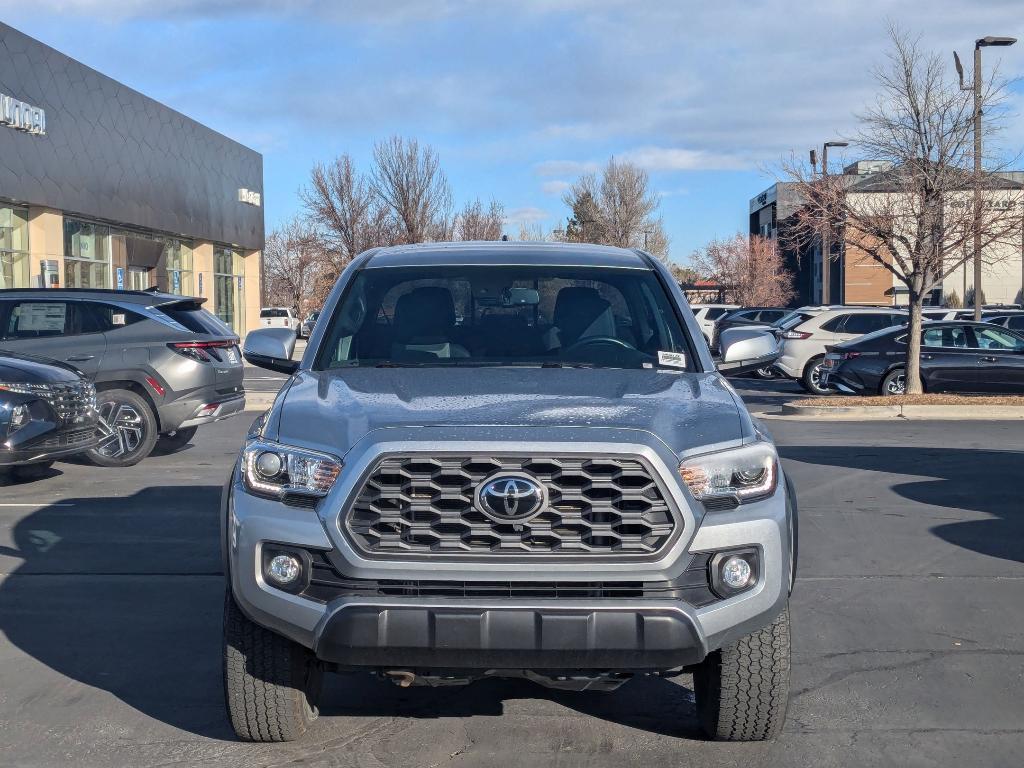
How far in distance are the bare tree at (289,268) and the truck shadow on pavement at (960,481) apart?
5110 centimetres

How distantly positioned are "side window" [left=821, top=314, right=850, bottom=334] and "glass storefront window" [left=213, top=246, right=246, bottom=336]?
27.9 meters

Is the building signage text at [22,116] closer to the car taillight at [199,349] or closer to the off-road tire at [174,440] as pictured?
the off-road tire at [174,440]

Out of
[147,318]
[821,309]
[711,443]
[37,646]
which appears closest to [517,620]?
[711,443]

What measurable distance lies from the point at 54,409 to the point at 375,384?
21.4ft

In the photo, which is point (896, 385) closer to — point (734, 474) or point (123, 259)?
point (734, 474)

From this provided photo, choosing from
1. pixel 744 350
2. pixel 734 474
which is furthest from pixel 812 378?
pixel 734 474

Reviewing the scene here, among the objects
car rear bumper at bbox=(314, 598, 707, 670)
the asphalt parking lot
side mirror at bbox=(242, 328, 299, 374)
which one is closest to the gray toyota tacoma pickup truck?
car rear bumper at bbox=(314, 598, 707, 670)

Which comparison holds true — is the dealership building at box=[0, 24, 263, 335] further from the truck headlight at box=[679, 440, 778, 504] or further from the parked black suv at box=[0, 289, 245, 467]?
the truck headlight at box=[679, 440, 778, 504]

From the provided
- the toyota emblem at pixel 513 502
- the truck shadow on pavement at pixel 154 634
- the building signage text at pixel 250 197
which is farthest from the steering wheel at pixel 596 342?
the building signage text at pixel 250 197

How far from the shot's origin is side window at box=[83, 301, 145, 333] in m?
12.4

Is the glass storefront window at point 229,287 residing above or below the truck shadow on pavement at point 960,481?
above

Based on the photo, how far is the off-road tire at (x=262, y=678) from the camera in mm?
4109

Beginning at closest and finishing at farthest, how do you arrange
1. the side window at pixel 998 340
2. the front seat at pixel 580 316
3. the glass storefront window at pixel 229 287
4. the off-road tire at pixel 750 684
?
the off-road tire at pixel 750 684, the front seat at pixel 580 316, the side window at pixel 998 340, the glass storefront window at pixel 229 287

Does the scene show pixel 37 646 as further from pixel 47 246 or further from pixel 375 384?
pixel 47 246
